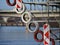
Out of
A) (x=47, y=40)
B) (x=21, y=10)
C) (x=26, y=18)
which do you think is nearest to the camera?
(x=47, y=40)

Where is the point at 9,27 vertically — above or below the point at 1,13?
below

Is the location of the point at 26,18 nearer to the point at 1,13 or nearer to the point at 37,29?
the point at 37,29

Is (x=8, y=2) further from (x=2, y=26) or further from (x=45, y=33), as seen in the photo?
(x=2, y=26)

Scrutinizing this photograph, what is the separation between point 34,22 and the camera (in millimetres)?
7000

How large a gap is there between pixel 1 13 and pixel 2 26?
1243cm

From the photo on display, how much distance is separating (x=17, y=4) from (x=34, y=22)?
1070 millimetres

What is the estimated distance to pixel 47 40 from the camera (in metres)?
5.86

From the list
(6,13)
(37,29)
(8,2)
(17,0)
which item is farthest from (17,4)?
(6,13)

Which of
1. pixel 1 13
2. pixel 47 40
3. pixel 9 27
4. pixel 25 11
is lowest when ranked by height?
pixel 9 27

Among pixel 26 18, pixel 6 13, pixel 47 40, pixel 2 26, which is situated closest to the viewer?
pixel 47 40

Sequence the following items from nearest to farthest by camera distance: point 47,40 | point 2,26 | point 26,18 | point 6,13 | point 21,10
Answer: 1. point 47,40
2. point 21,10
3. point 26,18
4. point 6,13
5. point 2,26

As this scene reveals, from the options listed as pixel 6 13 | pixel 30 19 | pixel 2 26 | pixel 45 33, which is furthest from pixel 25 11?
pixel 2 26

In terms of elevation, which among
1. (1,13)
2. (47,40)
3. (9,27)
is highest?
(47,40)

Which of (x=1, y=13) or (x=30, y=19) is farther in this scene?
(x=1, y=13)
